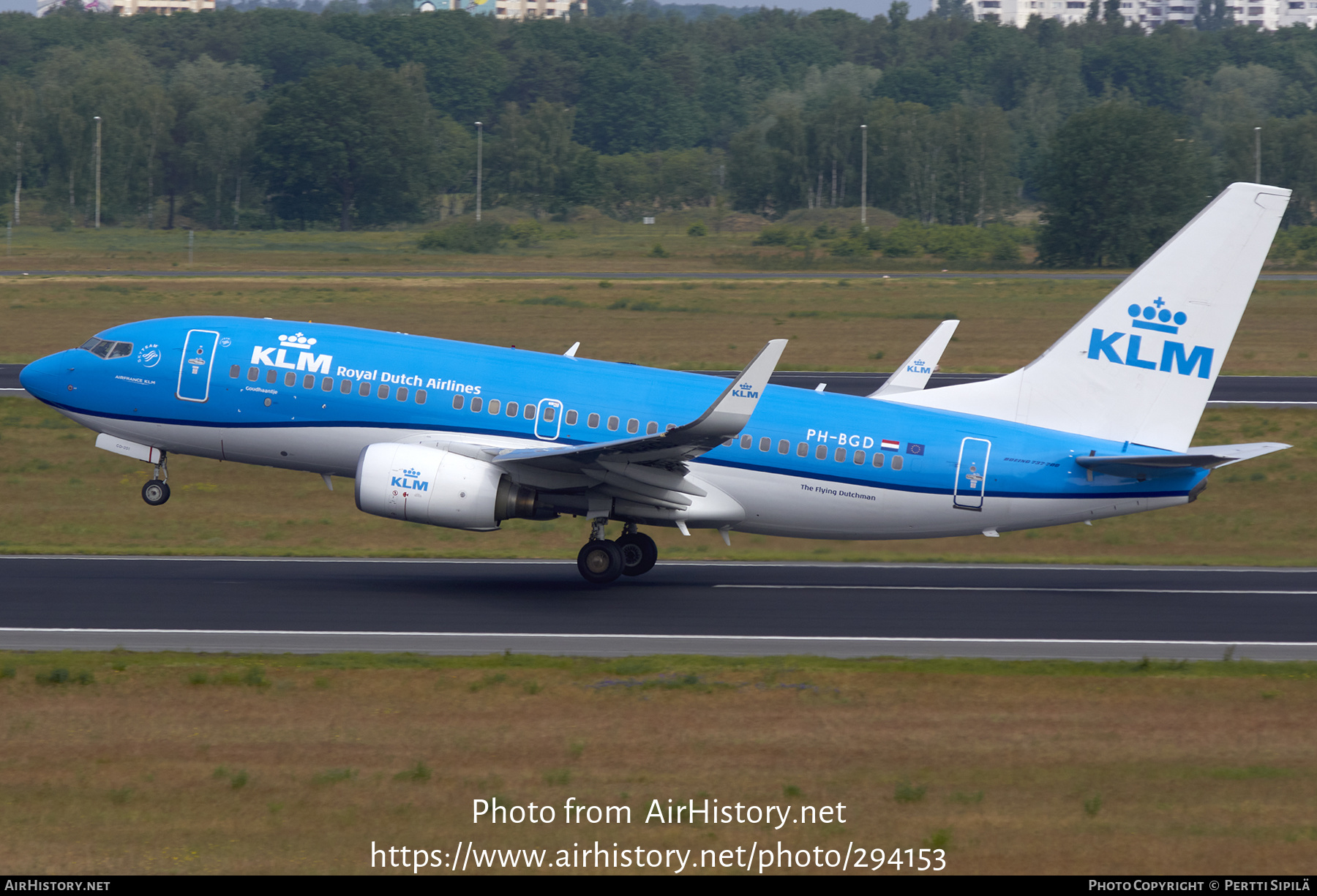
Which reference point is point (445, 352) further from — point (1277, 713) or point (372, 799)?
point (1277, 713)

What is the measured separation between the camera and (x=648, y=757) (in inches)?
714

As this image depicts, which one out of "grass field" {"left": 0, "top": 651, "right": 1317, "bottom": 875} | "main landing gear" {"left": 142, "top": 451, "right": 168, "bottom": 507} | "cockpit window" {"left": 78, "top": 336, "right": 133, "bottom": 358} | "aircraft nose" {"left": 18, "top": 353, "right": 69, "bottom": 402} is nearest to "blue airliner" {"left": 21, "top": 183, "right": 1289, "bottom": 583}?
"cockpit window" {"left": 78, "top": 336, "right": 133, "bottom": 358}

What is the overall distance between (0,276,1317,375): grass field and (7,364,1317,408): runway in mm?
2085

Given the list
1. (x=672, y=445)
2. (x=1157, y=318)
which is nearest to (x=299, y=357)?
(x=672, y=445)

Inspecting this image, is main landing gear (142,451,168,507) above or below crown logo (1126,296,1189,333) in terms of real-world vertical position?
below

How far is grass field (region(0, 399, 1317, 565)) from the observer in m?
35.4

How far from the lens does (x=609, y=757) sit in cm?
1812

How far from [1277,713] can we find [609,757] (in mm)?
9577

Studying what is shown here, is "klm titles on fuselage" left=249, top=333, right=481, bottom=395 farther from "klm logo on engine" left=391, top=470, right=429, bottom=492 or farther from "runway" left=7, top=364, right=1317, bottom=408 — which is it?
"runway" left=7, top=364, right=1317, bottom=408

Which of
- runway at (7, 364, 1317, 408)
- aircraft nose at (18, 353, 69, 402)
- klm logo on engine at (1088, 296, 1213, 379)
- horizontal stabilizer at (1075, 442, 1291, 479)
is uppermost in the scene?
klm logo on engine at (1088, 296, 1213, 379)

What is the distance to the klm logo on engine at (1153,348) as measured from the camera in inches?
1176

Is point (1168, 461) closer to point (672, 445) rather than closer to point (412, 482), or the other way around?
point (672, 445)

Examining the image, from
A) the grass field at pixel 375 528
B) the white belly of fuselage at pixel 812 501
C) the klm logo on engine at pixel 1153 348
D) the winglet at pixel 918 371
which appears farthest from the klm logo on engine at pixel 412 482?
the klm logo on engine at pixel 1153 348
